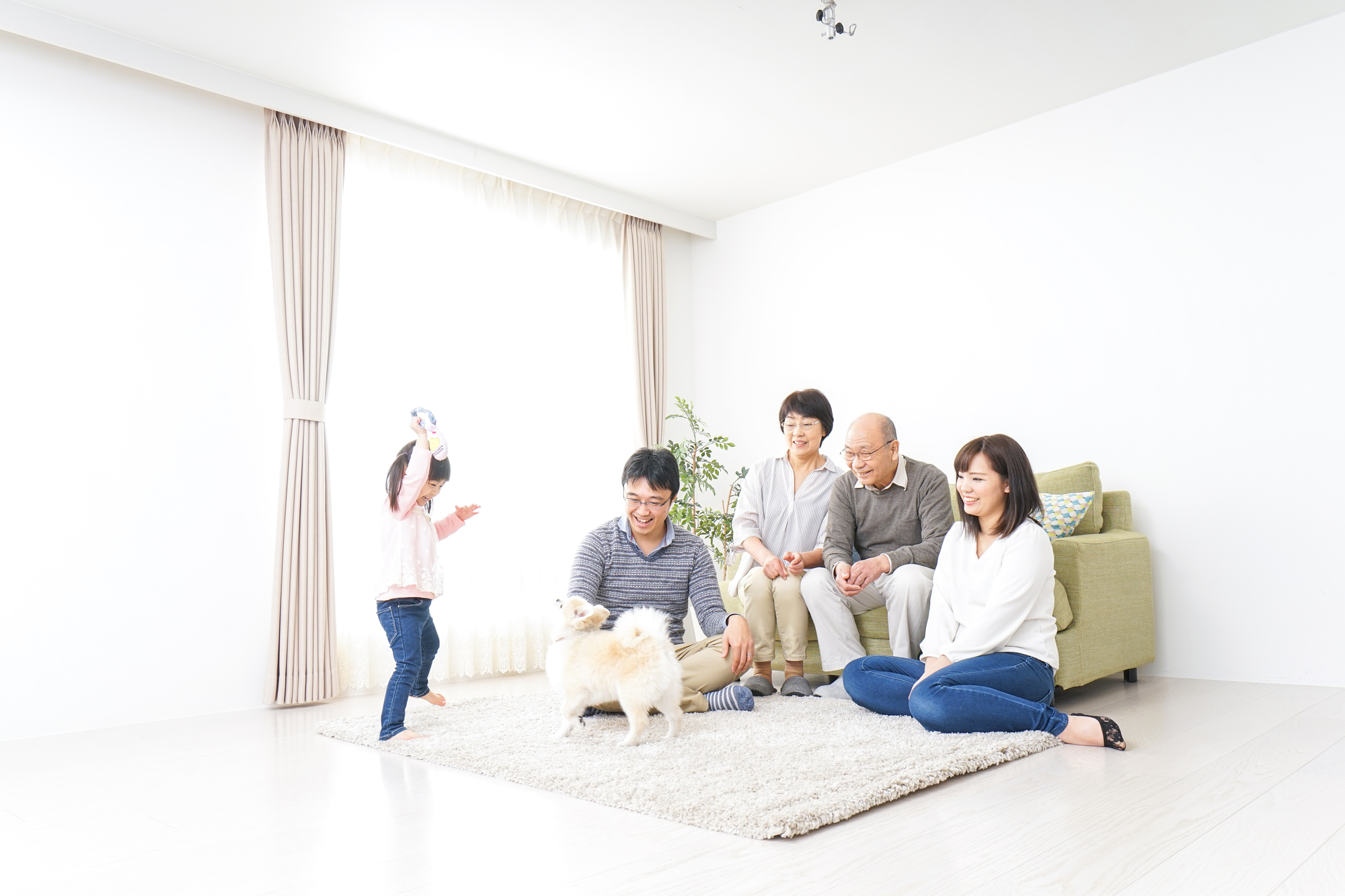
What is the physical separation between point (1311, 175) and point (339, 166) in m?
4.01

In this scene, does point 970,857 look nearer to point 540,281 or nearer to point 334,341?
point 334,341

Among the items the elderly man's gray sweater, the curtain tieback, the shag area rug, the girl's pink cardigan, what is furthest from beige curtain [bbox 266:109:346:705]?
the elderly man's gray sweater

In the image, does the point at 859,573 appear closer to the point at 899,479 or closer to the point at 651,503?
the point at 899,479

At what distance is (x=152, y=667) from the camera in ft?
11.0

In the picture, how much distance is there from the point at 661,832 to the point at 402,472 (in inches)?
57.3

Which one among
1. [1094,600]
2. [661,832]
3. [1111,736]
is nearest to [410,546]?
[661,832]

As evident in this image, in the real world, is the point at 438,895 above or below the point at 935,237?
below

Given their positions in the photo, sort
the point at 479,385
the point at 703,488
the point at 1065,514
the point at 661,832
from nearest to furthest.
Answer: the point at 661,832, the point at 1065,514, the point at 479,385, the point at 703,488

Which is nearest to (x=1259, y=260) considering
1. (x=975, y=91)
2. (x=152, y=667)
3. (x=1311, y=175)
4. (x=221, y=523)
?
(x=1311, y=175)

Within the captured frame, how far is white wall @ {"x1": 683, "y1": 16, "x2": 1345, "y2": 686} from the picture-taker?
3457 mm

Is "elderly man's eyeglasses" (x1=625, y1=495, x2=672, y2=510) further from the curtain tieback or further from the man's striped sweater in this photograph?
the curtain tieback

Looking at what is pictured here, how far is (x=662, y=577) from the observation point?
2971 mm

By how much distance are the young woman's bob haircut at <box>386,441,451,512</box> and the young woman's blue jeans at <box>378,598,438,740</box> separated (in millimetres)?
302

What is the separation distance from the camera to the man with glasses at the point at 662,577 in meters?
2.86
